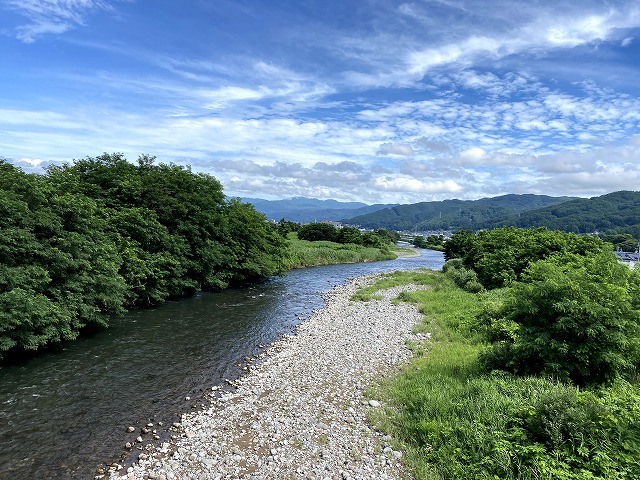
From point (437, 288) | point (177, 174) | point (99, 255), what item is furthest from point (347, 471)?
point (177, 174)

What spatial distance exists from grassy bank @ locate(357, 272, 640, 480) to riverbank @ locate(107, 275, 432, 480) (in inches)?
39.0

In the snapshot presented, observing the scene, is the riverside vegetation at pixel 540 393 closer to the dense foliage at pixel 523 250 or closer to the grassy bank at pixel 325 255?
the dense foliage at pixel 523 250

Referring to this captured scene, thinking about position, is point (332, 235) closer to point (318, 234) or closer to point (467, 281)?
point (318, 234)

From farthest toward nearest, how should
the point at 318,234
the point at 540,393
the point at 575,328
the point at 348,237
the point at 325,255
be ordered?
the point at 318,234
the point at 348,237
the point at 325,255
the point at 575,328
the point at 540,393

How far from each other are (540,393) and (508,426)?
1684 millimetres

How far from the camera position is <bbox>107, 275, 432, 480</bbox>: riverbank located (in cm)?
955

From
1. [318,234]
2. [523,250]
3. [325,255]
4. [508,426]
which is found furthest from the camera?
[318,234]

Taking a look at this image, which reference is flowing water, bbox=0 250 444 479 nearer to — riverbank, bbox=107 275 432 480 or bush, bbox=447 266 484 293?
riverbank, bbox=107 275 432 480

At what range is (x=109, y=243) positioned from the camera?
937 inches

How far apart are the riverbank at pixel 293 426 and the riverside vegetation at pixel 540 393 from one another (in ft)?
3.54

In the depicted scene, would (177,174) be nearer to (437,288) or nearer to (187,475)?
(437,288)

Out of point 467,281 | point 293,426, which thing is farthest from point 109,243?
point 467,281

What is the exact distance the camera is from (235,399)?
14070mm

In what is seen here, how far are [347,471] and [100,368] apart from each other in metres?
13.6
